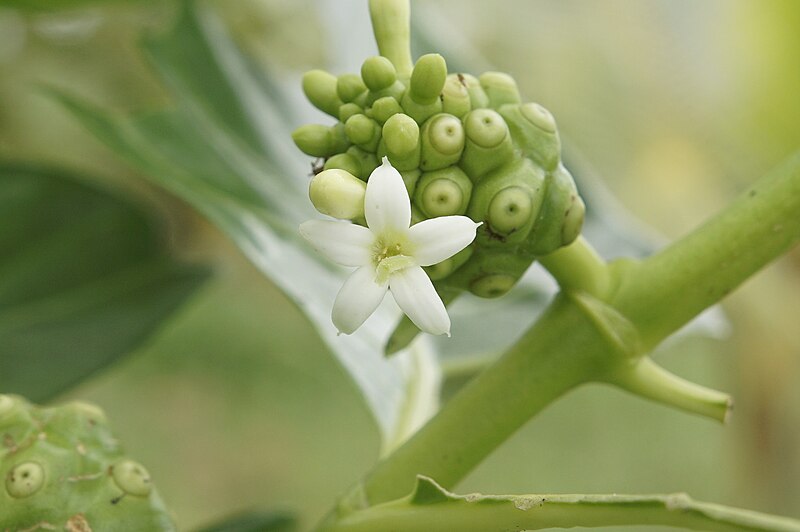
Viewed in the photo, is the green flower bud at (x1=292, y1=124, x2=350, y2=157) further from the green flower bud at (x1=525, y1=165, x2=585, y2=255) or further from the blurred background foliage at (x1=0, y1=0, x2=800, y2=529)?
the blurred background foliage at (x1=0, y1=0, x2=800, y2=529)

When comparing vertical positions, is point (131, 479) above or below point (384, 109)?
below

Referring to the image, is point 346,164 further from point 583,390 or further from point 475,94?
point 583,390

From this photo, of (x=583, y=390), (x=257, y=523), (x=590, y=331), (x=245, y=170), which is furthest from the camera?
(x=583, y=390)

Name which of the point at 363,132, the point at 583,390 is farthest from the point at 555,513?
the point at 583,390

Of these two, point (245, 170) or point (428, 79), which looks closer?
point (428, 79)

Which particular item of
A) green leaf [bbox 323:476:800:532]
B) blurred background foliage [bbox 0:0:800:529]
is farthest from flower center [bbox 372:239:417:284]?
blurred background foliage [bbox 0:0:800:529]

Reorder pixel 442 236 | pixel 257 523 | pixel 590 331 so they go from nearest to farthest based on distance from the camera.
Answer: pixel 442 236 → pixel 590 331 → pixel 257 523

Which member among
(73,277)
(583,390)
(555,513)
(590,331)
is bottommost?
(555,513)
